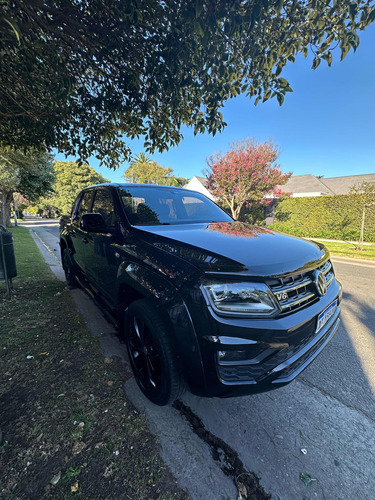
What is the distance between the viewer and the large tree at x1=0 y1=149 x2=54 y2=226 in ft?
42.2

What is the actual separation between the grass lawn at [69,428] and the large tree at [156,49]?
2969 millimetres

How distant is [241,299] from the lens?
4.75 feet

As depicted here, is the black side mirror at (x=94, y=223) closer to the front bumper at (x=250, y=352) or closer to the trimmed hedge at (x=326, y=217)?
the front bumper at (x=250, y=352)

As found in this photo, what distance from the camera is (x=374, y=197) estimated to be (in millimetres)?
11016

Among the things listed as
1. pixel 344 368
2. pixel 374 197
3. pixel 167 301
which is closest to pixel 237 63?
pixel 167 301

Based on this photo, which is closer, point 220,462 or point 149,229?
point 220,462

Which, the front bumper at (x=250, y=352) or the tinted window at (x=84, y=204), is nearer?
the front bumper at (x=250, y=352)

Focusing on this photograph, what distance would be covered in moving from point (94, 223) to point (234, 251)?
173 cm

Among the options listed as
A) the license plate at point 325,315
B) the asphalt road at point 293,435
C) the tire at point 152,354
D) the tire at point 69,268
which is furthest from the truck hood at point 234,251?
the tire at point 69,268

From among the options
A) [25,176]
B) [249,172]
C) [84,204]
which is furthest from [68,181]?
[84,204]

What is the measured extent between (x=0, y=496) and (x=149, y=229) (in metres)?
1.98

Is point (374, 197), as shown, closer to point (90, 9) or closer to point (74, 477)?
point (90, 9)

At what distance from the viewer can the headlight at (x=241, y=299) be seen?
141 centimetres

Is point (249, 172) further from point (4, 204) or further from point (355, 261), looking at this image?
point (4, 204)
